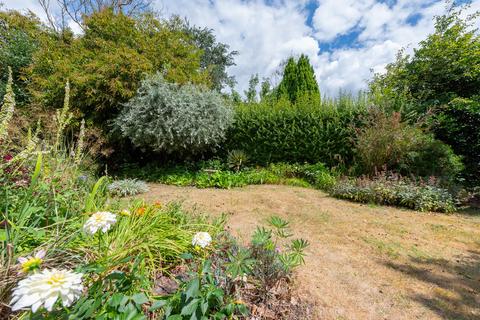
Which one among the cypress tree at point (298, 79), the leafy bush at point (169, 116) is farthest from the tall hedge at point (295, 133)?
the cypress tree at point (298, 79)

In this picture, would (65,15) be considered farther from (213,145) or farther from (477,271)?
(477,271)

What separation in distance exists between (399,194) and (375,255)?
2.31m

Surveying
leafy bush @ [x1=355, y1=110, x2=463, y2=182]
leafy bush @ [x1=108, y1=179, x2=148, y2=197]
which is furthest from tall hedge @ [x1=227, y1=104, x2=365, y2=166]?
leafy bush @ [x1=108, y1=179, x2=148, y2=197]

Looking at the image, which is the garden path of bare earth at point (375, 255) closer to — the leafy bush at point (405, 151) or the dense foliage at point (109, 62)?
the leafy bush at point (405, 151)

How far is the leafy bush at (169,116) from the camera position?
5336mm

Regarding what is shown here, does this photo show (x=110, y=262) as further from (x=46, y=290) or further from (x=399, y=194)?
(x=399, y=194)

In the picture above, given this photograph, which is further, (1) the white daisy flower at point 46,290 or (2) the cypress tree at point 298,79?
(2) the cypress tree at point 298,79

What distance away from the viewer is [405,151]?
4.97 meters

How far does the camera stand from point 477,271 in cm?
219

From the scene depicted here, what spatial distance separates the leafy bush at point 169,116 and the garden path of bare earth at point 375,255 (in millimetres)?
1647

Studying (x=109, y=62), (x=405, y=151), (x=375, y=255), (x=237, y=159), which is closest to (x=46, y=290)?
(x=375, y=255)

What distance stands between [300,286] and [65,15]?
1705 cm

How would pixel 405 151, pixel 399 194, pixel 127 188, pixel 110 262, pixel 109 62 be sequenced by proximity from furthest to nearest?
pixel 109 62 < pixel 405 151 < pixel 127 188 < pixel 399 194 < pixel 110 262

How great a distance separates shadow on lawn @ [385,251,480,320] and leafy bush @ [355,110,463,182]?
2.83 m
